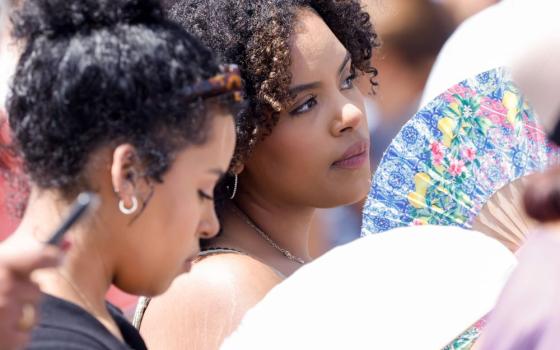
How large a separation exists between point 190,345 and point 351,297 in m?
0.44

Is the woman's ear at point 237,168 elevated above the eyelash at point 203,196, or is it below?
below

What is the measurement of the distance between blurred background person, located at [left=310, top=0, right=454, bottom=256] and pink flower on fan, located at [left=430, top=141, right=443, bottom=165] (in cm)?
107

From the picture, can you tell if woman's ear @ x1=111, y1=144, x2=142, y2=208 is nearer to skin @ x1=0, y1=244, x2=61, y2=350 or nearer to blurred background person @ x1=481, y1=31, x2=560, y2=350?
skin @ x1=0, y1=244, x2=61, y2=350

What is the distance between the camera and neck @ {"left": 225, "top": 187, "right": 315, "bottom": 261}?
2562 millimetres

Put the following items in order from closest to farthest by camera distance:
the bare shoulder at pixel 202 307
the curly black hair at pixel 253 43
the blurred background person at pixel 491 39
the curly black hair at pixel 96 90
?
the curly black hair at pixel 96 90 < the bare shoulder at pixel 202 307 < the curly black hair at pixel 253 43 < the blurred background person at pixel 491 39

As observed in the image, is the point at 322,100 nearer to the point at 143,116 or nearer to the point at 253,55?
the point at 253,55

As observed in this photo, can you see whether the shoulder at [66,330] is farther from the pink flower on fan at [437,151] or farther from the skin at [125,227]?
the pink flower on fan at [437,151]

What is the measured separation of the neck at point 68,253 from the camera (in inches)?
64.2

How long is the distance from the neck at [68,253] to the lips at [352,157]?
945 millimetres

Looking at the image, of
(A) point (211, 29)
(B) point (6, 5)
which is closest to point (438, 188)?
(A) point (211, 29)

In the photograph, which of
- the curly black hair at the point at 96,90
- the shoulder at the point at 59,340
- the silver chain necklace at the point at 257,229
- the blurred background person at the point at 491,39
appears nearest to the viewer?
the shoulder at the point at 59,340

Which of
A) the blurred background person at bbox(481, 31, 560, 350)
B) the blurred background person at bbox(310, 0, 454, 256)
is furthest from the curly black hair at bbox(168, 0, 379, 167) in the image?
the blurred background person at bbox(310, 0, 454, 256)

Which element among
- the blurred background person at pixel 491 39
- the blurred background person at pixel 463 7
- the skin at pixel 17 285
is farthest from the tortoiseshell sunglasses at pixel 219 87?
the blurred background person at pixel 463 7

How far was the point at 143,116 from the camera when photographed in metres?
1.64
